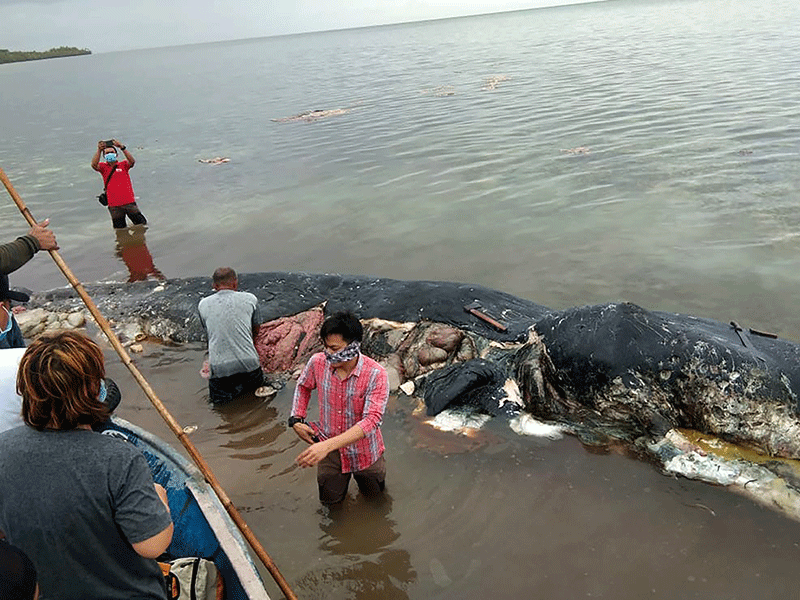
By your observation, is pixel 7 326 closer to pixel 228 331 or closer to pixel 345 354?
pixel 228 331

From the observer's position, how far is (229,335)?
5.79m

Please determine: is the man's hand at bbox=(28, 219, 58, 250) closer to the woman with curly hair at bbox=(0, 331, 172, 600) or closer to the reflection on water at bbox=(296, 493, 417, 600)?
the woman with curly hair at bbox=(0, 331, 172, 600)

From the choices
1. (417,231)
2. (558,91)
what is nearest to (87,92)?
(558,91)

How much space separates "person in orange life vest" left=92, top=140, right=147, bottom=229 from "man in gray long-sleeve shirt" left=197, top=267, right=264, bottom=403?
20.1ft

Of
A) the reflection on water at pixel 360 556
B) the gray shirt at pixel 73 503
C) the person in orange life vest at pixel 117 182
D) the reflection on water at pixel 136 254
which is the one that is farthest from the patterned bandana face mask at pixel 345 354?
the person in orange life vest at pixel 117 182

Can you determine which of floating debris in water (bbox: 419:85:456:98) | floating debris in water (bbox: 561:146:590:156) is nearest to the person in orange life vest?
floating debris in water (bbox: 561:146:590:156)

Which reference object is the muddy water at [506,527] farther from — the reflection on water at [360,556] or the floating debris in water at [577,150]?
the floating debris in water at [577,150]

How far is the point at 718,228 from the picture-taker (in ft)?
31.6

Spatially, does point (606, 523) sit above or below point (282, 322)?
below

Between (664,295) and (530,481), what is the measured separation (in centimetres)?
437

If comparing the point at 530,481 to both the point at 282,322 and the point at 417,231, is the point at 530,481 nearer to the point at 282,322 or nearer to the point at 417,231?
the point at 282,322

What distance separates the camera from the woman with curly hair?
219 cm

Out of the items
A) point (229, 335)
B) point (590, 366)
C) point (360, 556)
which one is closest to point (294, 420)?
point (360, 556)

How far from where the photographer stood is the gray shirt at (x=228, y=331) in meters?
5.79
